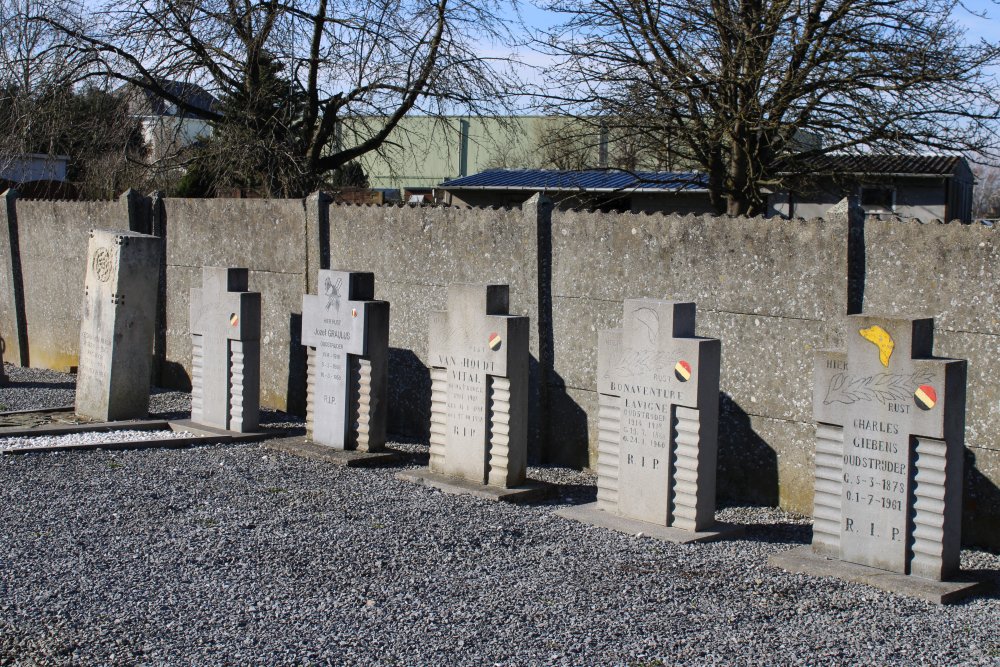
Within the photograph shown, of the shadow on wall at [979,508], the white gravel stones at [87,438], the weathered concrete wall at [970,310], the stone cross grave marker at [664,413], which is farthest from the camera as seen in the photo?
the white gravel stones at [87,438]

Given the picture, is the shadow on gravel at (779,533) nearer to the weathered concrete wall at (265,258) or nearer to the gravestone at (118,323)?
the weathered concrete wall at (265,258)

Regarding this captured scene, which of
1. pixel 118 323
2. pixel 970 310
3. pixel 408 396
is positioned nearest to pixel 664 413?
pixel 970 310

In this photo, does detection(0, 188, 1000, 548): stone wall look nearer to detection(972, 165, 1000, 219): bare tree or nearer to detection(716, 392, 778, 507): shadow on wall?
detection(716, 392, 778, 507): shadow on wall

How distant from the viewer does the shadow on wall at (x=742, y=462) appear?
7.54 meters

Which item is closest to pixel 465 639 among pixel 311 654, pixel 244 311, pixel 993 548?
pixel 311 654

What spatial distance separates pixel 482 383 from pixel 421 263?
88.4 inches

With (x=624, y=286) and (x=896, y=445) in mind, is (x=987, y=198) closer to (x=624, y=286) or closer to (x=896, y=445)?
(x=624, y=286)

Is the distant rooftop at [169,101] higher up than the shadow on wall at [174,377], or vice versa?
the distant rooftop at [169,101]

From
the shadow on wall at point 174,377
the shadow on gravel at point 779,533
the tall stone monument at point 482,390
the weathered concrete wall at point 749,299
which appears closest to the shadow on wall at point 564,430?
the weathered concrete wall at point 749,299

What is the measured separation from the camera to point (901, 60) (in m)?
13.3

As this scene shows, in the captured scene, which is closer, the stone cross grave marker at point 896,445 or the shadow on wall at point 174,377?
the stone cross grave marker at point 896,445

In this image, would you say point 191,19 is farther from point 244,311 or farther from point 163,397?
point 244,311

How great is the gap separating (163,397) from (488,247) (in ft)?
15.9

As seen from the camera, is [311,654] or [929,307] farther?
[929,307]
